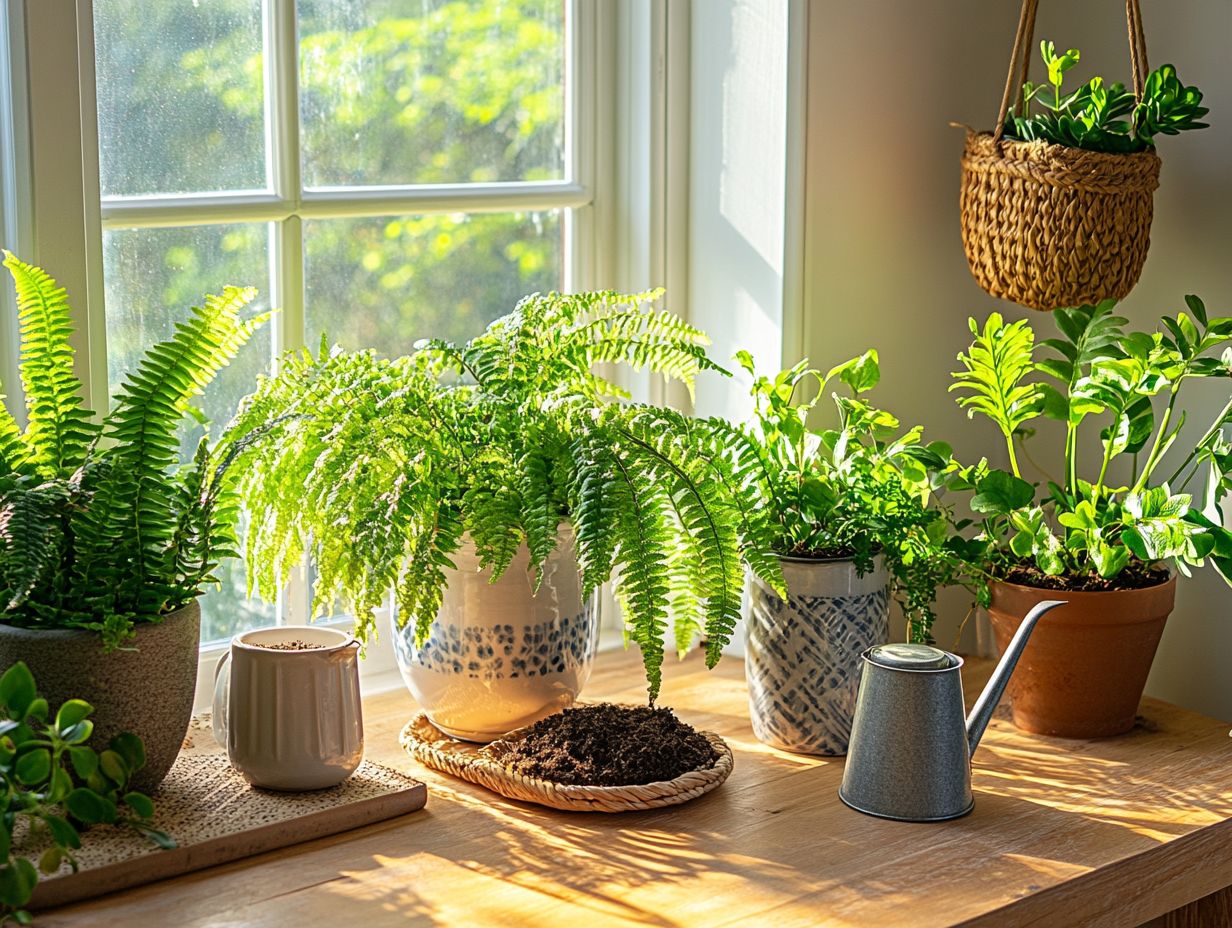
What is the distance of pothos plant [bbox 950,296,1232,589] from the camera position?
4.80ft

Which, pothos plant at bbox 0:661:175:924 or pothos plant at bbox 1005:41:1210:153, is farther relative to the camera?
pothos plant at bbox 1005:41:1210:153

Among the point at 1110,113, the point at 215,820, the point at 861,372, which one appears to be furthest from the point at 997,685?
the point at 215,820

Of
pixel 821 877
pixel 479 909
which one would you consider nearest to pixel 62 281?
pixel 479 909

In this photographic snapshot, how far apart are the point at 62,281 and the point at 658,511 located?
23.8 inches

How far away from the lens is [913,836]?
1.30 meters

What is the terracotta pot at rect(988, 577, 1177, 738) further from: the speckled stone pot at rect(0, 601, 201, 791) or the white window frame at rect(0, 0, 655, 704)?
the speckled stone pot at rect(0, 601, 201, 791)

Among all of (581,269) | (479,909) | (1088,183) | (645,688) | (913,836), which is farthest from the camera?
(581,269)

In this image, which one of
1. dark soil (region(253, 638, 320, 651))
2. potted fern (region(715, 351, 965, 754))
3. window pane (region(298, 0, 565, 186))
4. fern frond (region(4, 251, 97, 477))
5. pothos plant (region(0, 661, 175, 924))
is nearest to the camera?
pothos plant (region(0, 661, 175, 924))

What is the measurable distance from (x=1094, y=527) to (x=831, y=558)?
0.28m

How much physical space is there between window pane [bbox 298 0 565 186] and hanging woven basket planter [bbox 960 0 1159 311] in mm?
511

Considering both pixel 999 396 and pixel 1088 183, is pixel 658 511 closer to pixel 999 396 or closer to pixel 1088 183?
pixel 999 396

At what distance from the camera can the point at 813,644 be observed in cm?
147

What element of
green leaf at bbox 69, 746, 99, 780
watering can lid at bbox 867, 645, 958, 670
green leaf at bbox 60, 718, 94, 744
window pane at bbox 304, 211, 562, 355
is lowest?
green leaf at bbox 69, 746, 99, 780

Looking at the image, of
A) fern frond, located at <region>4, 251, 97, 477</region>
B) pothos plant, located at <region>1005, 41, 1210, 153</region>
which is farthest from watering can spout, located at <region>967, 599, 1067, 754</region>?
fern frond, located at <region>4, 251, 97, 477</region>
